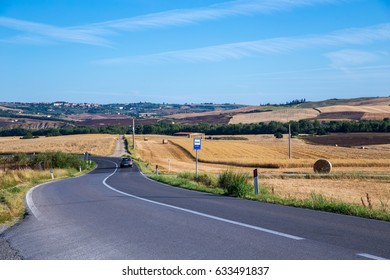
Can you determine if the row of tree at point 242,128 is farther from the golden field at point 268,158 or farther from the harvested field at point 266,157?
the golden field at point 268,158

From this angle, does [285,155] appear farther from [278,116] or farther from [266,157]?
[278,116]

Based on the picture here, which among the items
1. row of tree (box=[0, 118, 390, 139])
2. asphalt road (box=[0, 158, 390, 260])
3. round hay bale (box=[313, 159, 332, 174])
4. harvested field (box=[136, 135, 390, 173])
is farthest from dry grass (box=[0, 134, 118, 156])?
asphalt road (box=[0, 158, 390, 260])

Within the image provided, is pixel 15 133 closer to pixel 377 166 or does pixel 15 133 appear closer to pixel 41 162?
pixel 41 162

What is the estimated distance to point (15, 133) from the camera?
480 ft

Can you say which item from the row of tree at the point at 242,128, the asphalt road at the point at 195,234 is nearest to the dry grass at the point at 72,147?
the row of tree at the point at 242,128

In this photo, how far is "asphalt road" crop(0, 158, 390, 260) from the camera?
7551 millimetres

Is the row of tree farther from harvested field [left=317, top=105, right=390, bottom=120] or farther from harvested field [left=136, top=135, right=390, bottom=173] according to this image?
harvested field [left=136, top=135, right=390, bottom=173]

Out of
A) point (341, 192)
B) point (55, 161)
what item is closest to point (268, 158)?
point (55, 161)

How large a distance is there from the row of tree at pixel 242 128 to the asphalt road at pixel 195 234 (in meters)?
104

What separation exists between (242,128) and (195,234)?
125485 millimetres

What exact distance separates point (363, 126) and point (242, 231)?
362 feet

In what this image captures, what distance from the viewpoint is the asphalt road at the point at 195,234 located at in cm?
755

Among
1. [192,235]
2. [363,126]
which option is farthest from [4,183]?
[363,126]

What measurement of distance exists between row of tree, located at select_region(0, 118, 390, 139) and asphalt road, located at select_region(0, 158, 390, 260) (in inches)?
4110
